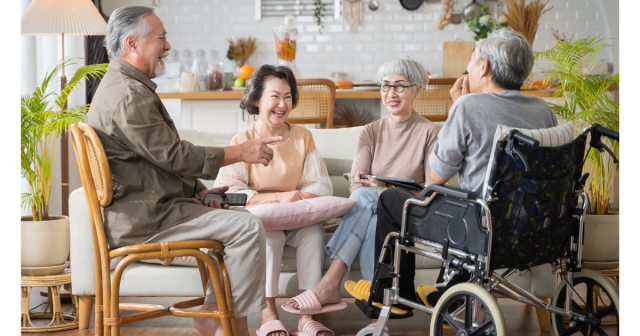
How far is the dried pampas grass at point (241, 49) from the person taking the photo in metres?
5.92

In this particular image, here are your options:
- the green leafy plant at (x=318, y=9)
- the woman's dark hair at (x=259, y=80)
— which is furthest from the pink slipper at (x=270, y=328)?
the green leafy plant at (x=318, y=9)

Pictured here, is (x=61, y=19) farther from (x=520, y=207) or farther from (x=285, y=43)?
(x=520, y=207)

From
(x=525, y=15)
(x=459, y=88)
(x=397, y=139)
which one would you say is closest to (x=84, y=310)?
(x=397, y=139)

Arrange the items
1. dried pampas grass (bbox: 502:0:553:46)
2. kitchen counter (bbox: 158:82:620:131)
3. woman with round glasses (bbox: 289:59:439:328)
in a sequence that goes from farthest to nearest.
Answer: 1. dried pampas grass (bbox: 502:0:553:46)
2. kitchen counter (bbox: 158:82:620:131)
3. woman with round glasses (bbox: 289:59:439:328)


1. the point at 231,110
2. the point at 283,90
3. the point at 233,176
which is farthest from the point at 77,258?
the point at 231,110

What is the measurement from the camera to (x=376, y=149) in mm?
2727

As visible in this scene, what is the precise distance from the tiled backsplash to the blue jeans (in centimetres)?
380

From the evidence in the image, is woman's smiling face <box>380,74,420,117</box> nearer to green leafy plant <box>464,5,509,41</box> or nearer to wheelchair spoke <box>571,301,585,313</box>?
wheelchair spoke <box>571,301,585,313</box>

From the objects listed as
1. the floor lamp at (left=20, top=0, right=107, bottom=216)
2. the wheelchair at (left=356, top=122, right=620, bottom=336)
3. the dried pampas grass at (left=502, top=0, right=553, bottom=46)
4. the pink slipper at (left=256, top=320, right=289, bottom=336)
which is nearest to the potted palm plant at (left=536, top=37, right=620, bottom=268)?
the wheelchair at (left=356, top=122, right=620, bottom=336)

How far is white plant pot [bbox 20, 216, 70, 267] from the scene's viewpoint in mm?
2590

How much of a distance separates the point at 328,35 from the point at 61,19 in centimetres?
327

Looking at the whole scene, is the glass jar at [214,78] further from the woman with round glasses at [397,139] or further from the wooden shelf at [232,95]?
the woman with round glasses at [397,139]

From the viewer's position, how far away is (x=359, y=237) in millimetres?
2354
